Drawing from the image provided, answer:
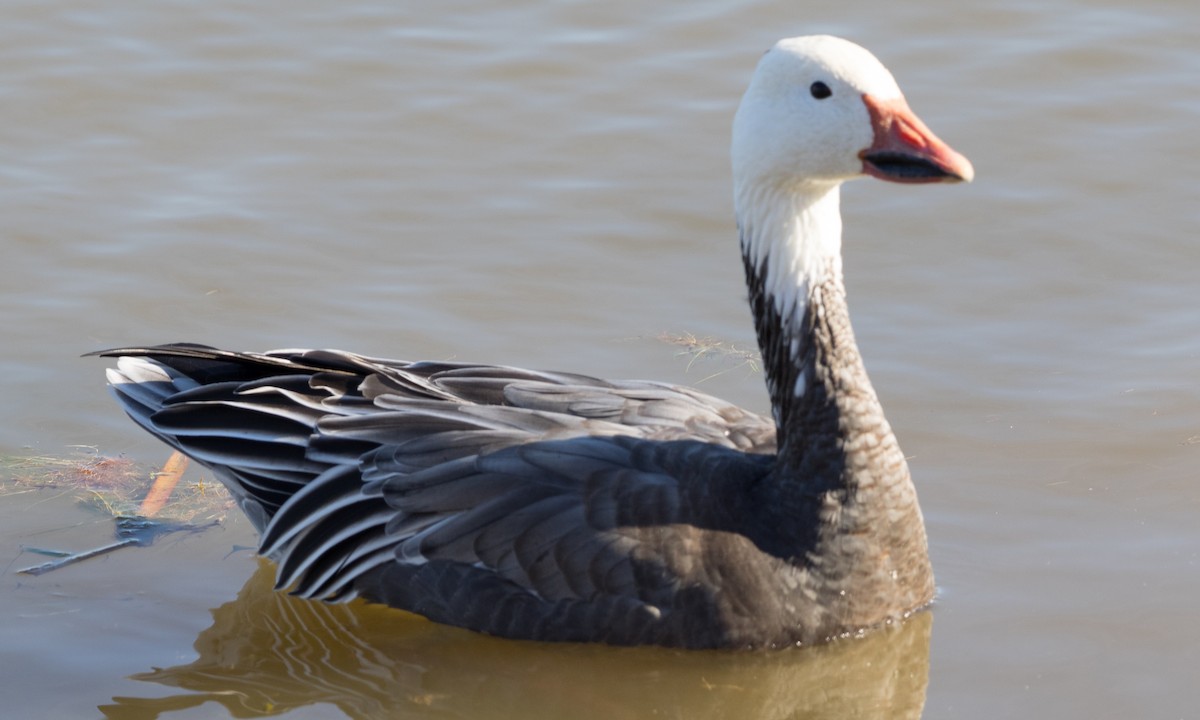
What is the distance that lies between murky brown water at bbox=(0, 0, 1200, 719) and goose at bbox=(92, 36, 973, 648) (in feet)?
0.76

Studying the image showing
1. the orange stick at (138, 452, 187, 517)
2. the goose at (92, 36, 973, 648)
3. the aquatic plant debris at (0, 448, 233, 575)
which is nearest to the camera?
the goose at (92, 36, 973, 648)

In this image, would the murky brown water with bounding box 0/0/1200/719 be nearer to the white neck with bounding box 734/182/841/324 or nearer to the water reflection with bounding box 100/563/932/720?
the water reflection with bounding box 100/563/932/720

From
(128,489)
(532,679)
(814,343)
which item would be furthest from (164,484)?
(814,343)

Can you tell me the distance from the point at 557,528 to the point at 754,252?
1287 mm

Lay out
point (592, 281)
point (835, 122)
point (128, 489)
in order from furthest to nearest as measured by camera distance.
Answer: point (592, 281) → point (128, 489) → point (835, 122)

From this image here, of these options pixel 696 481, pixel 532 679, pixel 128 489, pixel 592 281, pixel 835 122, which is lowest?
pixel 532 679

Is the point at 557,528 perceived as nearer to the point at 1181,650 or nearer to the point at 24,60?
the point at 1181,650

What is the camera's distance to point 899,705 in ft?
20.5

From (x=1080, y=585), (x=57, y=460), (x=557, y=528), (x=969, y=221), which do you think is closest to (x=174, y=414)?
(x=57, y=460)

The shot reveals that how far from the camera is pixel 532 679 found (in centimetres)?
645

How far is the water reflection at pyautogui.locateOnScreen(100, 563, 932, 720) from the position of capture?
6.27 meters

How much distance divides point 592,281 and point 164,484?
269cm

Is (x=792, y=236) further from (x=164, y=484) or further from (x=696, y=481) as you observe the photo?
(x=164, y=484)

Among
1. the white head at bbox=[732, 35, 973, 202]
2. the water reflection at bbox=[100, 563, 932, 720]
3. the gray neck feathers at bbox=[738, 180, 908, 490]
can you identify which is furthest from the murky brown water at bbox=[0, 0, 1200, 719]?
the white head at bbox=[732, 35, 973, 202]
